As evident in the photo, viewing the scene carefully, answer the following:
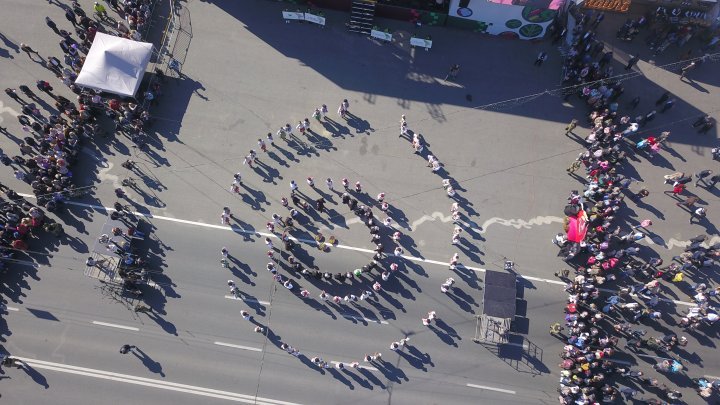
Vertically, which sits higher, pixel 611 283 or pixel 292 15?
pixel 292 15

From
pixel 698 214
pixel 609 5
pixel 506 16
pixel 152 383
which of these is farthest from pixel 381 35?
pixel 152 383

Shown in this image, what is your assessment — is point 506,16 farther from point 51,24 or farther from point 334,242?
point 51,24

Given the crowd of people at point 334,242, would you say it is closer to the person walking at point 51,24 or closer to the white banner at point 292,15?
the white banner at point 292,15

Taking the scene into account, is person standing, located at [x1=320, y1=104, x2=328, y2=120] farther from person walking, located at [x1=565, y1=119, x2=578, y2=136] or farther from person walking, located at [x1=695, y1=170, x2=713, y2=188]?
person walking, located at [x1=695, y1=170, x2=713, y2=188]

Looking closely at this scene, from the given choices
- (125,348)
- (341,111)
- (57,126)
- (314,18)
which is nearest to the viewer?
(125,348)

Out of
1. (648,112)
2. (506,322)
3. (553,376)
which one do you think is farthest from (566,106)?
(553,376)

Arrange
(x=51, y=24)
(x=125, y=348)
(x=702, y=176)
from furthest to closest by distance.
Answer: (x=51, y=24), (x=702, y=176), (x=125, y=348)

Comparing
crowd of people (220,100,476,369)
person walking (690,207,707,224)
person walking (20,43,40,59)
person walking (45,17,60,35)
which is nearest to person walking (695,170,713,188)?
person walking (690,207,707,224)
